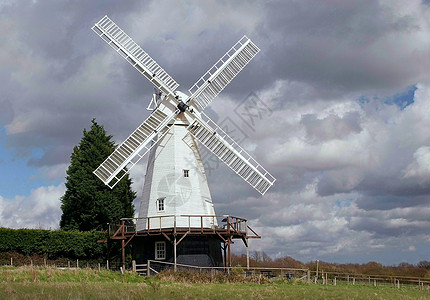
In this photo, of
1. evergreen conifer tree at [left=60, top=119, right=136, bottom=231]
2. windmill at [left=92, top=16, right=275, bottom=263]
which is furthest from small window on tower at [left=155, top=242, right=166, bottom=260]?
evergreen conifer tree at [left=60, top=119, right=136, bottom=231]

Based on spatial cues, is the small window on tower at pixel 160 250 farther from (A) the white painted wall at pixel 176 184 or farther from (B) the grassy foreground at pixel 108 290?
(B) the grassy foreground at pixel 108 290

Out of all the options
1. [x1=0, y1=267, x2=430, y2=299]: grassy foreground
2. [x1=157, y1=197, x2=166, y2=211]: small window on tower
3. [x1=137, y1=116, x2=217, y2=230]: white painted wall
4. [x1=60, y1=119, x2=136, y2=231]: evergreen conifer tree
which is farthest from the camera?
[x1=60, y1=119, x2=136, y2=231]: evergreen conifer tree

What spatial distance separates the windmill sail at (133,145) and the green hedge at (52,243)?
8.01 m

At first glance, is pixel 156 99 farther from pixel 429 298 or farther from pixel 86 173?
pixel 429 298

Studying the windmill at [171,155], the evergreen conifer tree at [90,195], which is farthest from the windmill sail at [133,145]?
the evergreen conifer tree at [90,195]

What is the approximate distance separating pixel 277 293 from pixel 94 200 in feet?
77.4

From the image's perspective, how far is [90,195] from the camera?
39.2 m

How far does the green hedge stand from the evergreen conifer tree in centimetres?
379

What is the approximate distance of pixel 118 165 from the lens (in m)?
27.6

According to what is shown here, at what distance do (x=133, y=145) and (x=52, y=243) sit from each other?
10.3 m

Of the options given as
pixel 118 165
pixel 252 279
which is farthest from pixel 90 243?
pixel 252 279

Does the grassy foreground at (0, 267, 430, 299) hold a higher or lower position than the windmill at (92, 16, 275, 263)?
lower

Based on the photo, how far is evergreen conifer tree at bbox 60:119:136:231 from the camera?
39.2 m

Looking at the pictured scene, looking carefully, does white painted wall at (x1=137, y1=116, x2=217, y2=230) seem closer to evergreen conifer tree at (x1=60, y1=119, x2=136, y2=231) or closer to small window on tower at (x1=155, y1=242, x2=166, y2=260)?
small window on tower at (x1=155, y1=242, x2=166, y2=260)
